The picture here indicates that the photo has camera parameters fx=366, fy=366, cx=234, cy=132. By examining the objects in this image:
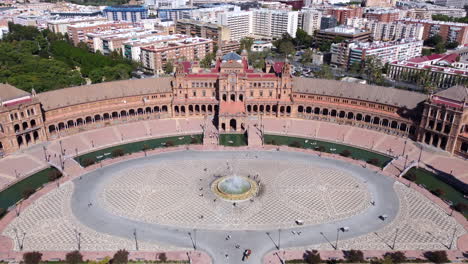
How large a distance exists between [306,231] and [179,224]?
25613 millimetres

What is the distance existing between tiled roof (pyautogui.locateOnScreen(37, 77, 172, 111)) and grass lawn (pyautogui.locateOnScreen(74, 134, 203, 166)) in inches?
828

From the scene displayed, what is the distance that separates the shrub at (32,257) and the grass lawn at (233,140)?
200 feet

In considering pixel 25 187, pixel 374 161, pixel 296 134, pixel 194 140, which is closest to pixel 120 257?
pixel 25 187

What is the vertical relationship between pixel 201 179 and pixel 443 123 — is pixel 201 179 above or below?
below

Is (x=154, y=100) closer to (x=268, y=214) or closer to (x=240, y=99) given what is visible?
(x=240, y=99)

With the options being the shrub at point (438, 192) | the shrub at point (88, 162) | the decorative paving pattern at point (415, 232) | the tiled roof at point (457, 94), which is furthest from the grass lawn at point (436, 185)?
the shrub at point (88, 162)

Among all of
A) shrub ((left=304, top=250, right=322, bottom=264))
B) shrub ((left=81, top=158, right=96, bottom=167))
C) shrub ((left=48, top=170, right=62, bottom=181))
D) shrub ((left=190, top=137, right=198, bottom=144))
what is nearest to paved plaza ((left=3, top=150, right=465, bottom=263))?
shrub ((left=304, top=250, right=322, bottom=264))

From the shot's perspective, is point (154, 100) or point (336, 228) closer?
point (336, 228)

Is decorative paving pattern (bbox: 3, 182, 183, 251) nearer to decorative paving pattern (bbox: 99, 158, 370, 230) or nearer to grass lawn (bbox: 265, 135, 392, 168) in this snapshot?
decorative paving pattern (bbox: 99, 158, 370, 230)

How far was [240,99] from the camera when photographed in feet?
429

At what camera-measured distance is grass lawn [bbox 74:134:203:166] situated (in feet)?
343

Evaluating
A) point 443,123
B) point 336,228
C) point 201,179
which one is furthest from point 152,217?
point 443,123

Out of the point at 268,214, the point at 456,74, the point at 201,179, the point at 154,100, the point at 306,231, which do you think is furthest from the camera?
the point at 456,74

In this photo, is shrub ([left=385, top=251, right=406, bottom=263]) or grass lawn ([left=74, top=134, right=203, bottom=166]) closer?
shrub ([left=385, top=251, right=406, bottom=263])
